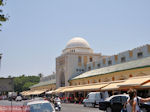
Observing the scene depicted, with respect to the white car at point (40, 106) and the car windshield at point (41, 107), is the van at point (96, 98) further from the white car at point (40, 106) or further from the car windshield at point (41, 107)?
the car windshield at point (41, 107)

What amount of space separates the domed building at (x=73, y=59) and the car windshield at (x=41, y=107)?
188ft

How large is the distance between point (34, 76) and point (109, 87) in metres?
121

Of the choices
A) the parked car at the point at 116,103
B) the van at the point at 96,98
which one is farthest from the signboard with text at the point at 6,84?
the van at the point at 96,98

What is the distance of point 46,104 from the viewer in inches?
432

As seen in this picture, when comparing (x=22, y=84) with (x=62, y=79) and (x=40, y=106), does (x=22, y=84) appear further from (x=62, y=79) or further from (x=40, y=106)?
(x=40, y=106)

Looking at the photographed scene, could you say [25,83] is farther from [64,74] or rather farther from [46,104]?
[46,104]

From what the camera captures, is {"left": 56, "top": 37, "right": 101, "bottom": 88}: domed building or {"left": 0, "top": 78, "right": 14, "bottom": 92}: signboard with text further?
{"left": 56, "top": 37, "right": 101, "bottom": 88}: domed building

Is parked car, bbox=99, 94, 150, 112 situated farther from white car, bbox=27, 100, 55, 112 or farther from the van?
the van

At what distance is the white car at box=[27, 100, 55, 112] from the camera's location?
1064 centimetres

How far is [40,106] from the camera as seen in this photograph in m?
10.9

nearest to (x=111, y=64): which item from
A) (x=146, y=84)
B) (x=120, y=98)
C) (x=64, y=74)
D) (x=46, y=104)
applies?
(x=64, y=74)

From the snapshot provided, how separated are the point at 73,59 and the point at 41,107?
58030 mm

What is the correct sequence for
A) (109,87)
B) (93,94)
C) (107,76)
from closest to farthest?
(93,94) < (109,87) < (107,76)

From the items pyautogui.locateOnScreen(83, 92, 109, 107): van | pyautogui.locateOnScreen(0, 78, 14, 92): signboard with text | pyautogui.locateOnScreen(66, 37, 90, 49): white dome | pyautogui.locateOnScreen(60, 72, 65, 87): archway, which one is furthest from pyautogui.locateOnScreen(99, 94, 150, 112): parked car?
pyautogui.locateOnScreen(60, 72, 65, 87): archway
